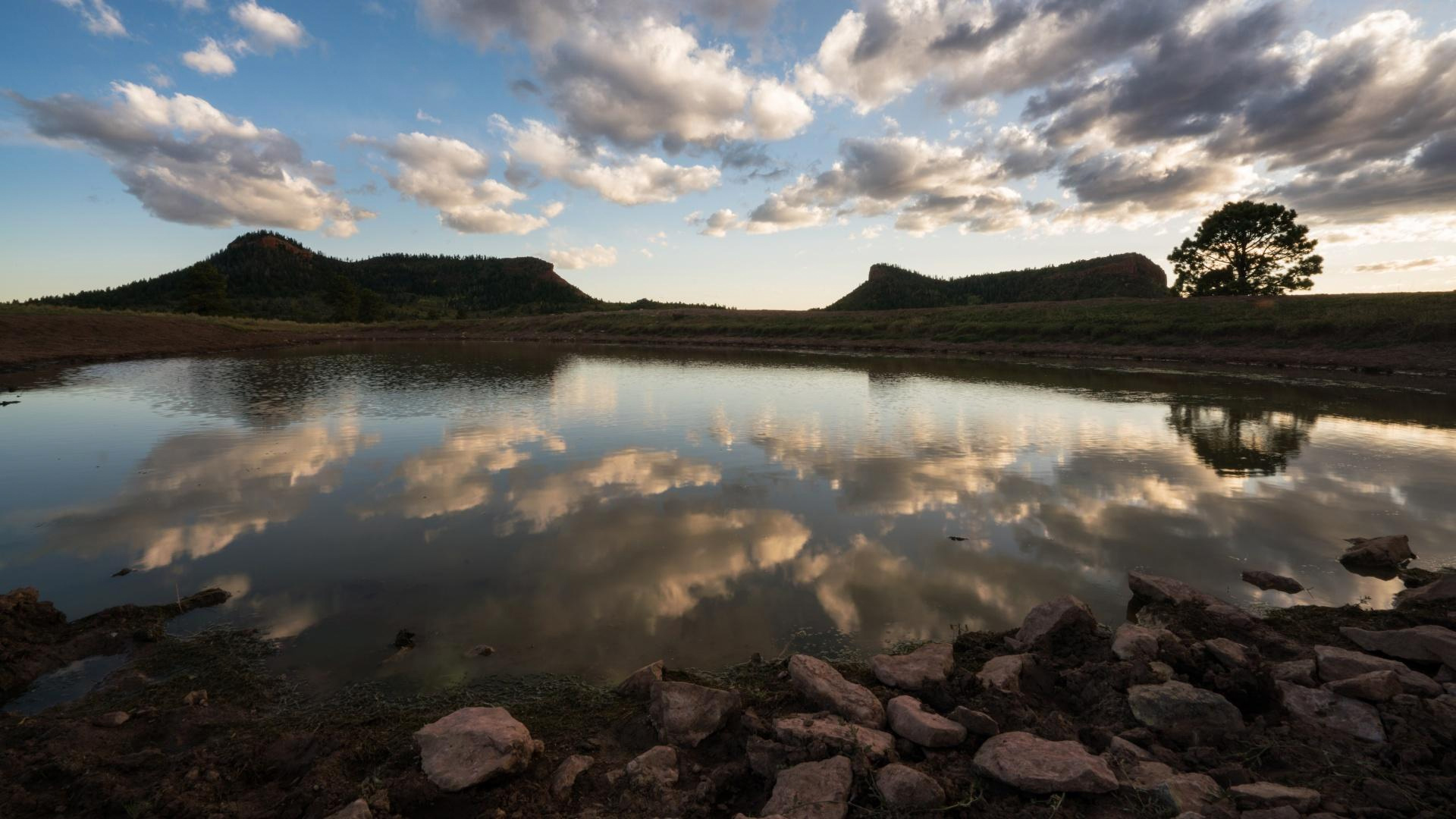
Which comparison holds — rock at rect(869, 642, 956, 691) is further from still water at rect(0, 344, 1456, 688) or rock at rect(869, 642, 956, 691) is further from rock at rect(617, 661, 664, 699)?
rock at rect(617, 661, 664, 699)

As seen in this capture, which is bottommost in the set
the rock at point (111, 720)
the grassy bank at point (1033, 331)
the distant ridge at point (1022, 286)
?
the rock at point (111, 720)

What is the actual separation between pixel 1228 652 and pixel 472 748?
24.7ft

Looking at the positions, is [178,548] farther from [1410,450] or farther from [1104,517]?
[1410,450]

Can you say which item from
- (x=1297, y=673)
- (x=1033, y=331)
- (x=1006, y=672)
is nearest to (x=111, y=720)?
(x=1006, y=672)

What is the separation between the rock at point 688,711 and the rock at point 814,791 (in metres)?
0.86

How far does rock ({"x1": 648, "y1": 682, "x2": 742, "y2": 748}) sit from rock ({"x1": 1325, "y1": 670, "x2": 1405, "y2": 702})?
573 centimetres

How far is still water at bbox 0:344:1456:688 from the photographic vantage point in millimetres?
8086

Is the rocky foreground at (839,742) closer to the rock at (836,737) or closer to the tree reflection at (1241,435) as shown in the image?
the rock at (836,737)

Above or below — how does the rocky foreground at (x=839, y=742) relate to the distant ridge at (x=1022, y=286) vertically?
below

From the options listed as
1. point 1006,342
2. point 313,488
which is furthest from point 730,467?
point 1006,342

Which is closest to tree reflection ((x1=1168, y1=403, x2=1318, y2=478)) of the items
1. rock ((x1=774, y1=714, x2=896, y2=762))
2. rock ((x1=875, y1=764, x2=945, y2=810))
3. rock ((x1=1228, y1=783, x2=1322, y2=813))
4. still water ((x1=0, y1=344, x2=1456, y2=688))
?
still water ((x1=0, y1=344, x2=1456, y2=688))

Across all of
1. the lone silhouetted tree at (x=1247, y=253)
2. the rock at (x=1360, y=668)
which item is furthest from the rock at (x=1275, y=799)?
the lone silhouetted tree at (x=1247, y=253)

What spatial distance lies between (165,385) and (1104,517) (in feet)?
140

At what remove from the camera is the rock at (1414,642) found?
639 cm
